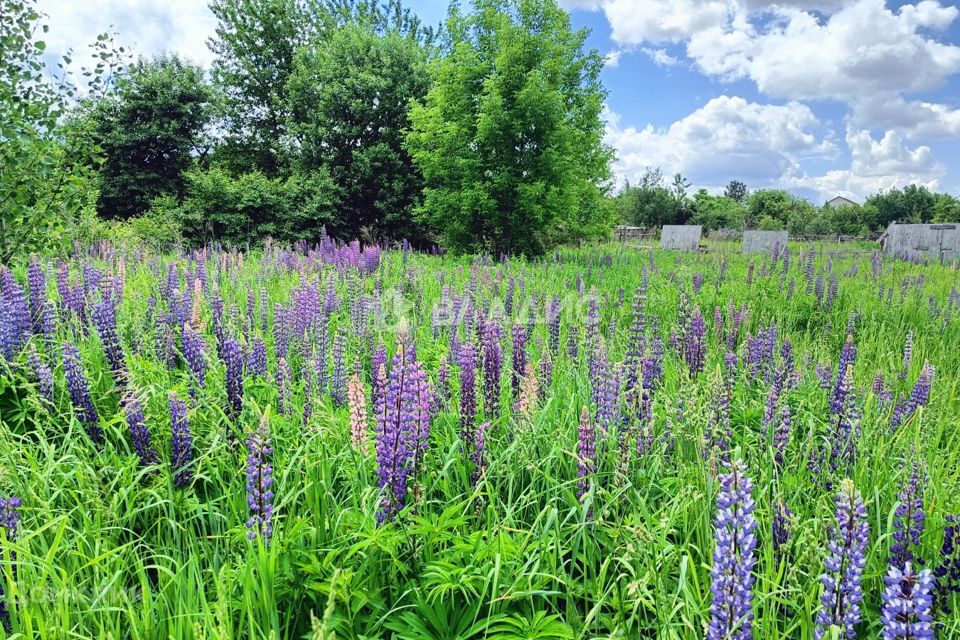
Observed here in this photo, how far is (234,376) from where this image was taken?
333 centimetres

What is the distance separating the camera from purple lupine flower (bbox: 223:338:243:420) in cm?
330

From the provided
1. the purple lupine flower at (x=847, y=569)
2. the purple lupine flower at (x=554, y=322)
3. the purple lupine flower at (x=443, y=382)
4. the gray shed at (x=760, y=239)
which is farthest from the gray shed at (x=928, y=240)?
the purple lupine flower at (x=847, y=569)

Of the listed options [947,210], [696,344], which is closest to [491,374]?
[696,344]

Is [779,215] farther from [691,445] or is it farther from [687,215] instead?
[691,445]

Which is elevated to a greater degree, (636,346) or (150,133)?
(150,133)

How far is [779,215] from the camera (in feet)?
230

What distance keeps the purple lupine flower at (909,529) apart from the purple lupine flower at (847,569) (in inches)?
26.2

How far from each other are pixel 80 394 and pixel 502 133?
14078 mm

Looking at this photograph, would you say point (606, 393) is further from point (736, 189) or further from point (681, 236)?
point (736, 189)

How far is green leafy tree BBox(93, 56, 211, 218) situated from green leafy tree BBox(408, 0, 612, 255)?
1177 centimetres

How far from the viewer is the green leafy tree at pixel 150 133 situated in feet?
73.7

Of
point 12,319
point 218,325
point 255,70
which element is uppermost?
point 255,70

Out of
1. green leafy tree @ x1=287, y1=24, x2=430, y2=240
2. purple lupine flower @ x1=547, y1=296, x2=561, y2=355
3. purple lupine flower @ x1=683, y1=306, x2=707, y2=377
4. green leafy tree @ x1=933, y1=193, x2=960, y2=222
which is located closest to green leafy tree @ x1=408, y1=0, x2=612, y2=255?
green leafy tree @ x1=287, y1=24, x2=430, y2=240

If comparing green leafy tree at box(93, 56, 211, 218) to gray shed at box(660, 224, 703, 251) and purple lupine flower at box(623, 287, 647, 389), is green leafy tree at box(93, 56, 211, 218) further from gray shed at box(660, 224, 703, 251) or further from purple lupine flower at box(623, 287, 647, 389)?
purple lupine flower at box(623, 287, 647, 389)
